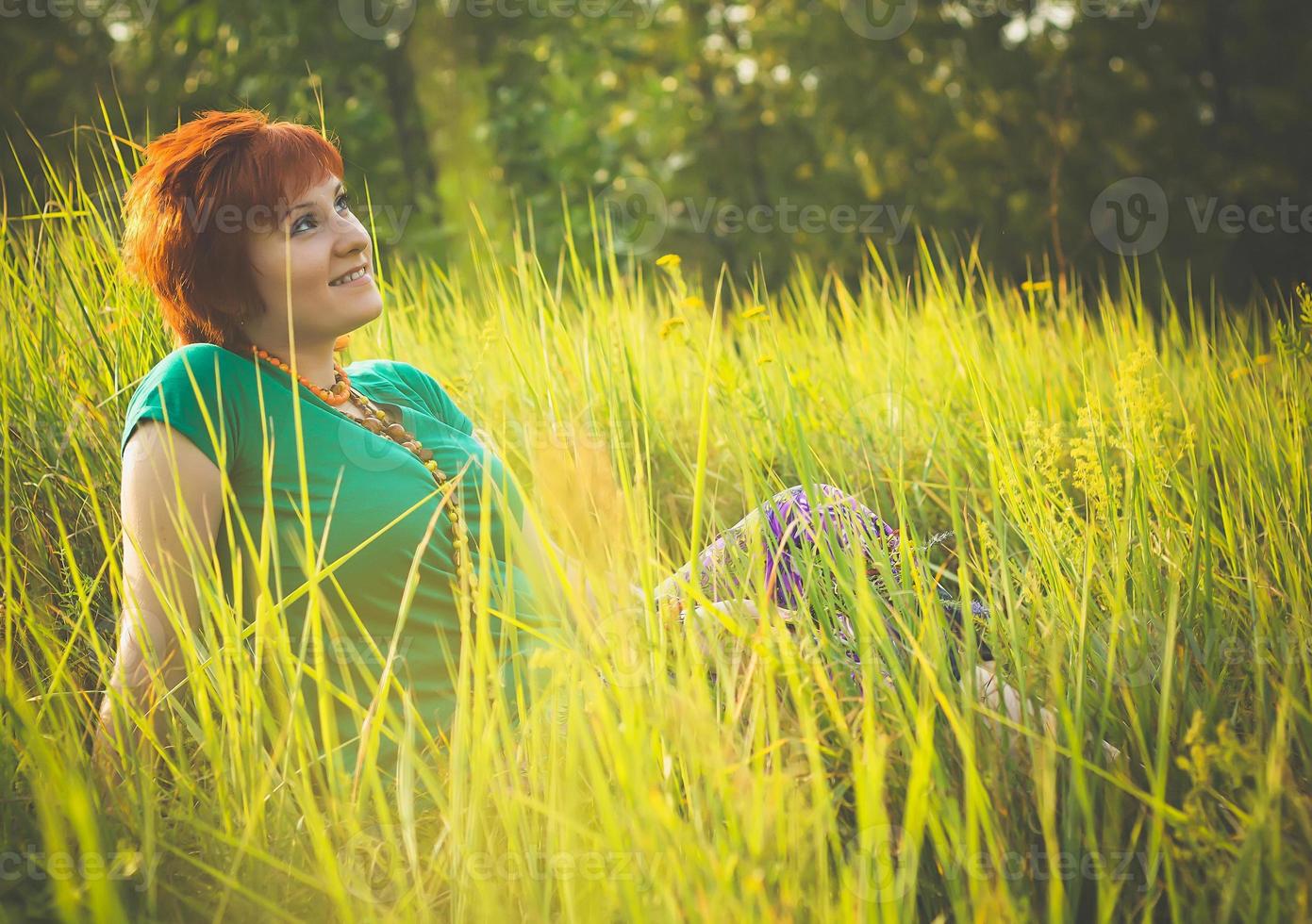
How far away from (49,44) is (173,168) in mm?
8067

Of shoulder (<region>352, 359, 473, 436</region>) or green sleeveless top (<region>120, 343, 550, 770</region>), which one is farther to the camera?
shoulder (<region>352, 359, 473, 436</region>)

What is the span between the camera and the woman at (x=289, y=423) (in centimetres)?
149

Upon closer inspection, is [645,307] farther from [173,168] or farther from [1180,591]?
[1180,591]

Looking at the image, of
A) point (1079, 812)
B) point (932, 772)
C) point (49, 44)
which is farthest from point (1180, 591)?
point (49, 44)

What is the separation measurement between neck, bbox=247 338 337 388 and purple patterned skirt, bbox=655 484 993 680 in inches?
31.1
